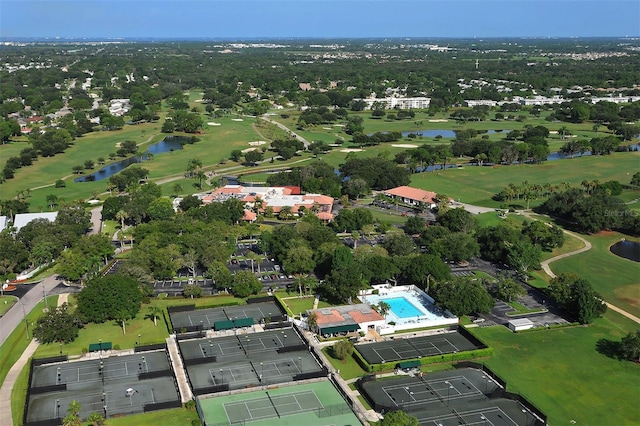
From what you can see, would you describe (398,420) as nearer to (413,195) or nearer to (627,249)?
(627,249)

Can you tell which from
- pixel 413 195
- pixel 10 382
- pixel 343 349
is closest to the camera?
pixel 10 382

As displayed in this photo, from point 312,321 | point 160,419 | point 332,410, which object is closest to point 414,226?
point 312,321

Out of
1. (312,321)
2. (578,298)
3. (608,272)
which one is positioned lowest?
(608,272)

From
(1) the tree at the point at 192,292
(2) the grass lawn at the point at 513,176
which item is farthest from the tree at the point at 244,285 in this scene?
→ (2) the grass lawn at the point at 513,176

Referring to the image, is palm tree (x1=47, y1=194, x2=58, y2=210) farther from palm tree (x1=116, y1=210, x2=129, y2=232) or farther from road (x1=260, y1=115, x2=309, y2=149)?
road (x1=260, y1=115, x2=309, y2=149)

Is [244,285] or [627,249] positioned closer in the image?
[244,285]

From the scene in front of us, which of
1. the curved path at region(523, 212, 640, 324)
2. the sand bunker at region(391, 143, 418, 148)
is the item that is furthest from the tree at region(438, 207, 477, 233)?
the sand bunker at region(391, 143, 418, 148)

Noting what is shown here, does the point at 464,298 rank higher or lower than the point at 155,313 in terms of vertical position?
higher
